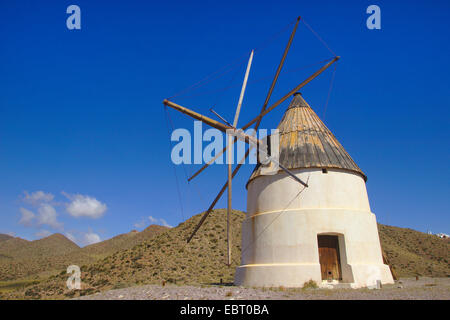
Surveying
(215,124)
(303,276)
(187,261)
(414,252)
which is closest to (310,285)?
(303,276)

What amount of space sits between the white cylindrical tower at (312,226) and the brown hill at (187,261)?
10888 mm

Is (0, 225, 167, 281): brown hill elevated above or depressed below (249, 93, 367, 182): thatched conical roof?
below

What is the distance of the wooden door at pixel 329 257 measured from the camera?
13.6 meters

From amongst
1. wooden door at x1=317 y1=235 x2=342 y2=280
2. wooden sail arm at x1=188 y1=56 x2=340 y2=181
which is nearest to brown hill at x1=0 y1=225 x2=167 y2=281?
wooden sail arm at x1=188 y1=56 x2=340 y2=181

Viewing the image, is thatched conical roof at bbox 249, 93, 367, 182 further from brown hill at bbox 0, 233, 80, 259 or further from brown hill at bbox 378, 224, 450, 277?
brown hill at bbox 0, 233, 80, 259

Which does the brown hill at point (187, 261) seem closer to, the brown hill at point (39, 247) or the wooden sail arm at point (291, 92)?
the wooden sail arm at point (291, 92)

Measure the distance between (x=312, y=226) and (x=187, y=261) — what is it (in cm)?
2137

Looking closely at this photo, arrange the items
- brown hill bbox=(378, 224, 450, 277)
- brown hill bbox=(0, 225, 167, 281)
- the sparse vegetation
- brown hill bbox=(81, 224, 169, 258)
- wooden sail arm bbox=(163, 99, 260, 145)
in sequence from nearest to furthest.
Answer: the sparse vegetation, wooden sail arm bbox=(163, 99, 260, 145), brown hill bbox=(378, 224, 450, 277), brown hill bbox=(0, 225, 167, 281), brown hill bbox=(81, 224, 169, 258)

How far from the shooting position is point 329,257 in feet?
45.4

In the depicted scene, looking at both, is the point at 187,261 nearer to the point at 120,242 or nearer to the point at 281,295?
the point at 281,295

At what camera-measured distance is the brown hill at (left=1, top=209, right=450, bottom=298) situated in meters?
28.2
